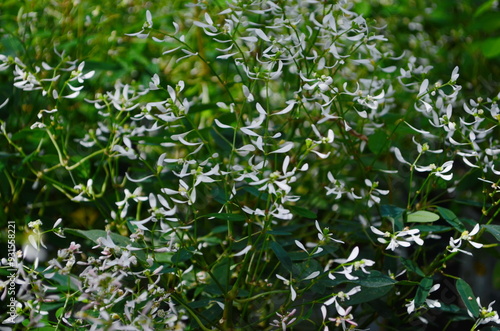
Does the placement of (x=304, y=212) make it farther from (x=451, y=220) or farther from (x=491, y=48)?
(x=491, y=48)

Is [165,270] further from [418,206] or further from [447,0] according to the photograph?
[447,0]

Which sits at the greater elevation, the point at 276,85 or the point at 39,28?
the point at 39,28

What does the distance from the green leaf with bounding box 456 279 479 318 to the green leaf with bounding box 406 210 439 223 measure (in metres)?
0.07

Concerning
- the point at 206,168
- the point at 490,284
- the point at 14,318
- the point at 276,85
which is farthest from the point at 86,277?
the point at 490,284

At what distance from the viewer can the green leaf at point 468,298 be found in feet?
1.86

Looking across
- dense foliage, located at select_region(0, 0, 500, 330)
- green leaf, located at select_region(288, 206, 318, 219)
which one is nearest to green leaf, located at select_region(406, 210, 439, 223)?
dense foliage, located at select_region(0, 0, 500, 330)

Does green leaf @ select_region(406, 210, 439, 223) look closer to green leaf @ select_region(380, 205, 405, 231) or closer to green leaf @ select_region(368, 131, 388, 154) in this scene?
green leaf @ select_region(380, 205, 405, 231)

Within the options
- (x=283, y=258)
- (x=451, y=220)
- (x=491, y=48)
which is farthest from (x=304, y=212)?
(x=491, y=48)

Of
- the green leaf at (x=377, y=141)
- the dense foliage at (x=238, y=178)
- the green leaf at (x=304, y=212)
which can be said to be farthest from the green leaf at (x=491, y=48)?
the green leaf at (x=304, y=212)

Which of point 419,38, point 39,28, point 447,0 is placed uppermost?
point 39,28

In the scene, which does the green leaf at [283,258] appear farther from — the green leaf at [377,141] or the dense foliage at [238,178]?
the green leaf at [377,141]

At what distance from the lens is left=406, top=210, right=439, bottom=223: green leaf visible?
0.62 metres

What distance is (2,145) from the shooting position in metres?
0.81

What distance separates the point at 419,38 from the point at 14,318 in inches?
44.9
